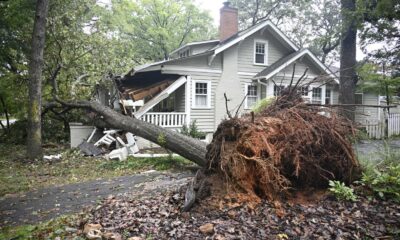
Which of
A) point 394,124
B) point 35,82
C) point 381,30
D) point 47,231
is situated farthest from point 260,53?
point 47,231

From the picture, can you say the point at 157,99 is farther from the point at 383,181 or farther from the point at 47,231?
the point at 383,181

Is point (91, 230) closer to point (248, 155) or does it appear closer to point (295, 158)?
point (248, 155)

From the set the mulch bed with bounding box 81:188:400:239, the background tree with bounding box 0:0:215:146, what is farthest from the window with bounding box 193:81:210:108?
the mulch bed with bounding box 81:188:400:239

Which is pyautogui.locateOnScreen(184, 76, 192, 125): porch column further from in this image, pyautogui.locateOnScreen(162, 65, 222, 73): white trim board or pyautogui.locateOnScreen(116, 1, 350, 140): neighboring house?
pyautogui.locateOnScreen(162, 65, 222, 73): white trim board

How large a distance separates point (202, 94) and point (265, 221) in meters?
11.4

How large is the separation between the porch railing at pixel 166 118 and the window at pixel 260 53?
19.0 ft

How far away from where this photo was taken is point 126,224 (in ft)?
11.7

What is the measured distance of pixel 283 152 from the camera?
401 centimetres

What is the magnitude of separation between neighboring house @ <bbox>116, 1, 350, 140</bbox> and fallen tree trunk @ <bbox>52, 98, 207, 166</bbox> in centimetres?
188

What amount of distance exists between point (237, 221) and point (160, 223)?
968mm

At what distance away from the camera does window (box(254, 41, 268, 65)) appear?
16.1 m

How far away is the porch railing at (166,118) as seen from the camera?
12.7 meters

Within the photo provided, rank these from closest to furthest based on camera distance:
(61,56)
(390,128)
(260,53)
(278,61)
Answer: (61,56) < (390,128) < (260,53) < (278,61)

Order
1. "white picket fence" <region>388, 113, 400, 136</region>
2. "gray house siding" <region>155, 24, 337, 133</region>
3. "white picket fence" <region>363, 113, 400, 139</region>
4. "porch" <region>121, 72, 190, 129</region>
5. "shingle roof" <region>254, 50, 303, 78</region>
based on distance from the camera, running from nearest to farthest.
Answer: "porch" <region>121, 72, 190, 129</region> < "gray house siding" <region>155, 24, 337, 133</region> < "shingle roof" <region>254, 50, 303, 78</region> < "white picket fence" <region>363, 113, 400, 139</region> < "white picket fence" <region>388, 113, 400, 136</region>
